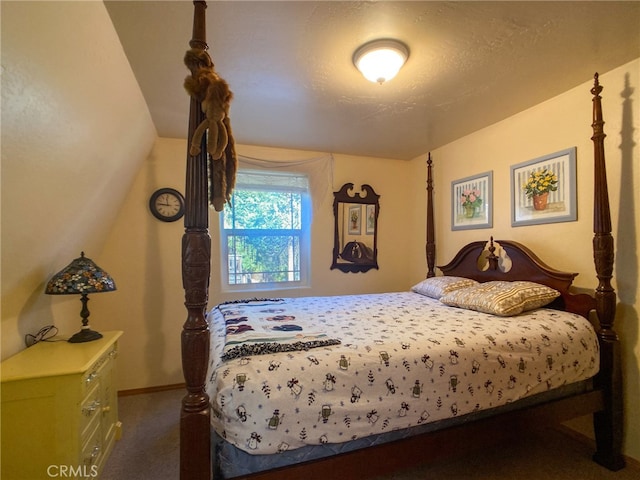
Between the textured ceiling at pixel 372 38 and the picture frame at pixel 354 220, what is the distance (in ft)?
3.86

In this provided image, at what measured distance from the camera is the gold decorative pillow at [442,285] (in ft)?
8.65

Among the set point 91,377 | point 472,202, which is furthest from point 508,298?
point 91,377

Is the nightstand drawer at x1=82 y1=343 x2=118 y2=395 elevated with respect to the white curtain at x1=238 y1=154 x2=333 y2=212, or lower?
lower


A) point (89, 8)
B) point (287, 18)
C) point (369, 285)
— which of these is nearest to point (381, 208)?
point (369, 285)

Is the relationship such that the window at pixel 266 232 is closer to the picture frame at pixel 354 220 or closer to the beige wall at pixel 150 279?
the beige wall at pixel 150 279

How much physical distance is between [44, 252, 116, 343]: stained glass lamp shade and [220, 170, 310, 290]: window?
142cm

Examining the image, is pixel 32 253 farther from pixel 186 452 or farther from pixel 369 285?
pixel 369 285

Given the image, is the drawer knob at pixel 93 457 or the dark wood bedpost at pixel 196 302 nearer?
the dark wood bedpost at pixel 196 302

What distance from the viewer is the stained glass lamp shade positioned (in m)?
1.74

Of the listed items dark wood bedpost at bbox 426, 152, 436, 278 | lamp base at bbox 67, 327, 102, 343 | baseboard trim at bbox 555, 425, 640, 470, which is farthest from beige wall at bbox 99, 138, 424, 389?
baseboard trim at bbox 555, 425, 640, 470

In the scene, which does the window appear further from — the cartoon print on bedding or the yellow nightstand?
the yellow nightstand

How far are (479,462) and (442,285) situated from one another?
4.21ft

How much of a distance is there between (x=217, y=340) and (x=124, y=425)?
1524 mm

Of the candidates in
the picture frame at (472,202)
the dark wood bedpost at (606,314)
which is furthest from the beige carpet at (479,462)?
the picture frame at (472,202)
